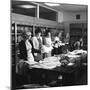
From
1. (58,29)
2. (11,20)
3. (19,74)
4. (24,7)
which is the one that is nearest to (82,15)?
(58,29)

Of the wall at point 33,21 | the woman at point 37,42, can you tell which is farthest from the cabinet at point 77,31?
the woman at point 37,42

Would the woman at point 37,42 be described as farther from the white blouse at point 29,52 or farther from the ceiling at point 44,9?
the ceiling at point 44,9

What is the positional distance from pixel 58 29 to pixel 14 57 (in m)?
0.87

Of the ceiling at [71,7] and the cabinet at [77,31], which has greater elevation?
the ceiling at [71,7]

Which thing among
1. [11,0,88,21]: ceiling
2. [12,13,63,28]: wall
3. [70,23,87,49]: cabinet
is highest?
[11,0,88,21]: ceiling

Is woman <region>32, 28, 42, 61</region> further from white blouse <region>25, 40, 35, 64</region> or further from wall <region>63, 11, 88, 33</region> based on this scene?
wall <region>63, 11, 88, 33</region>

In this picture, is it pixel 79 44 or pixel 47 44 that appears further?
pixel 79 44

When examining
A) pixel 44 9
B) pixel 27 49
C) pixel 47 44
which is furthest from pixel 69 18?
pixel 27 49

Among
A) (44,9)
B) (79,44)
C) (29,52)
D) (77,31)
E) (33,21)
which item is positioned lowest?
(29,52)

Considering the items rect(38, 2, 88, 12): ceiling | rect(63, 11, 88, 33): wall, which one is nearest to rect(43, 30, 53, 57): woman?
rect(63, 11, 88, 33): wall

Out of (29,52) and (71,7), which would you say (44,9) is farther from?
(29,52)

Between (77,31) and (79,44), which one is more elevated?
(77,31)

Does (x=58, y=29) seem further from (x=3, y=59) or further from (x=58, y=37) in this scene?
(x=3, y=59)

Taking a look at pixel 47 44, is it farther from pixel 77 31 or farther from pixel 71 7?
pixel 71 7
